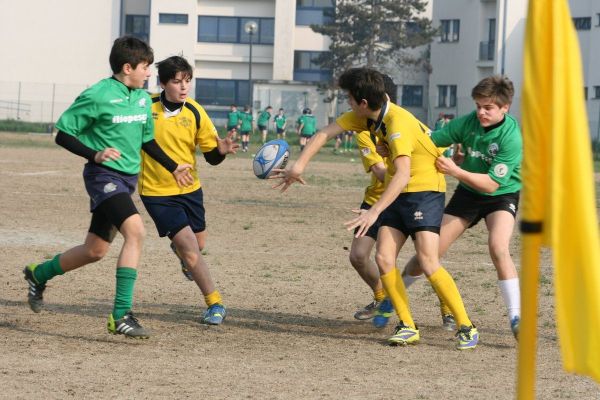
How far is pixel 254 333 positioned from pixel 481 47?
5965 cm

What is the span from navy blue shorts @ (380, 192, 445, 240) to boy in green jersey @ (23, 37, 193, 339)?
1.61 m

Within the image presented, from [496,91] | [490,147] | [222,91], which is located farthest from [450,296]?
[222,91]

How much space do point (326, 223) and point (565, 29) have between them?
1237 centimetres

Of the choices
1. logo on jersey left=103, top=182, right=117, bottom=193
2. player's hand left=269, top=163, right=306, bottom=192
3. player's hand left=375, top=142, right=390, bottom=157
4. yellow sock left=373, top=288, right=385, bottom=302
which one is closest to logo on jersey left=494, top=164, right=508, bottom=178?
player's hand left=375, top=142, right=390, bottom=157

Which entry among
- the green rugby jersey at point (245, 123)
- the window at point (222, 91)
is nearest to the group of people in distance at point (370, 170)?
the green rugby jersey at point (245, 123)

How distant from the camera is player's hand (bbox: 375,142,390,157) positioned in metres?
7.66

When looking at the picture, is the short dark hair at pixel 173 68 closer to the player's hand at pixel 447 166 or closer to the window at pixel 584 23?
the player's hand at pixel 447 166

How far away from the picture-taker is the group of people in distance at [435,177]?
24.5 feet

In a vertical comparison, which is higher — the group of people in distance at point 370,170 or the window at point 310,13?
the window at point 310,13

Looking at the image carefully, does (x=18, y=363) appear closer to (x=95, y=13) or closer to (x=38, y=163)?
(x=38, y=163)

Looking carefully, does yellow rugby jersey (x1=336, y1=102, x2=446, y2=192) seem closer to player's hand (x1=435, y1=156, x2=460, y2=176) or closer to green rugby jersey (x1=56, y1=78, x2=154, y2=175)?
player's hand (x1=435, y1=156, x2=460, y2=176)

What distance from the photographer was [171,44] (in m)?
73.3

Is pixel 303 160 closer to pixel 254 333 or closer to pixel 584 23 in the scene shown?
pixel 254 333

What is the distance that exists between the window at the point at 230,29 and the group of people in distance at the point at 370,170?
2565 inches
